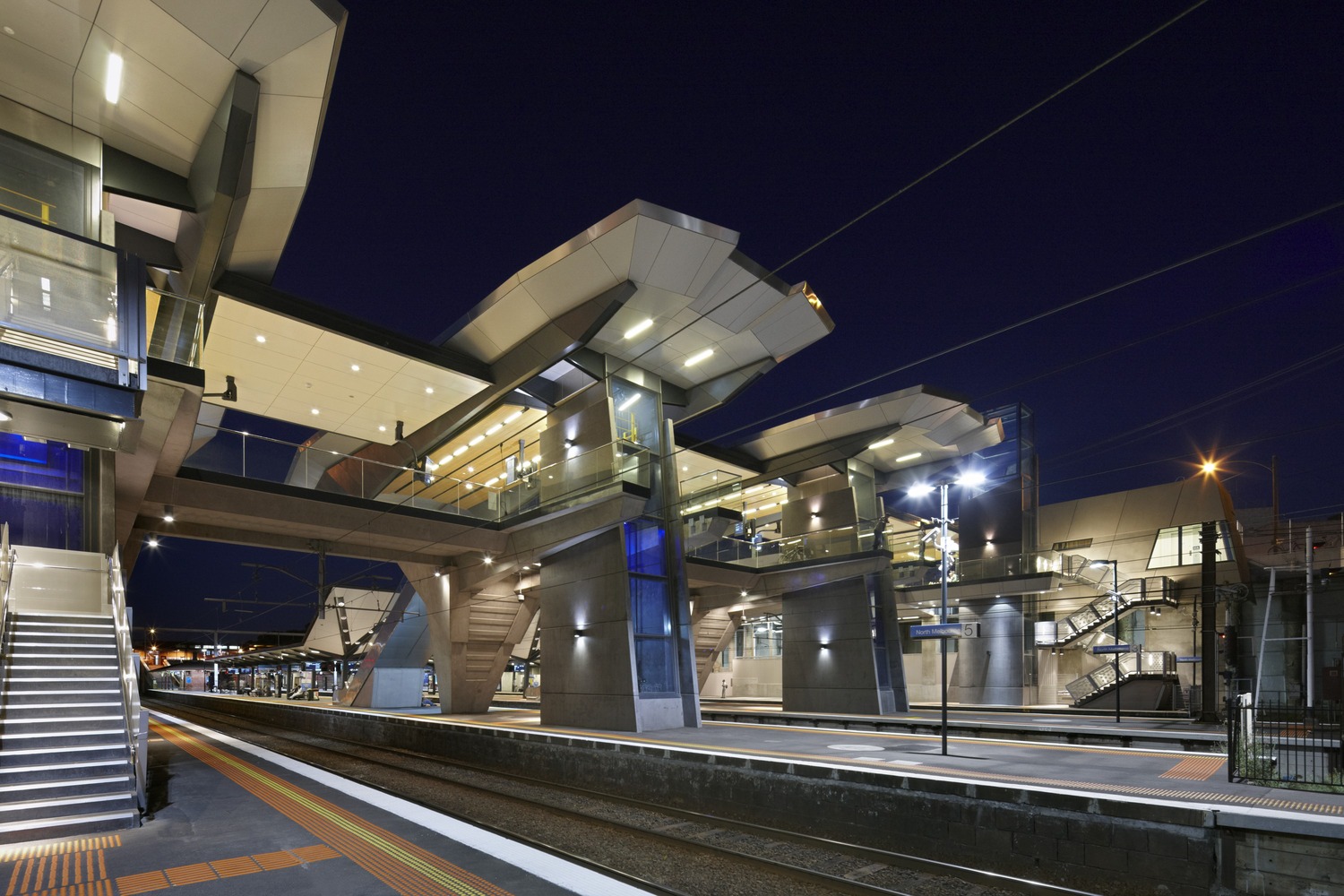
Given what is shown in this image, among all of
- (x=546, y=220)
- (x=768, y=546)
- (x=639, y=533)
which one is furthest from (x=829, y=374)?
(x=639, y=533)

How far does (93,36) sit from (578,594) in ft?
54.2

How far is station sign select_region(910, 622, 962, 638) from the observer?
49.5 ft

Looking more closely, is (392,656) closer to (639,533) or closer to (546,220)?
(639,533)

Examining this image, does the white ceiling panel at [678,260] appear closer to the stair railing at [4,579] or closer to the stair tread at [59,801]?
the stair railing at [4,579]

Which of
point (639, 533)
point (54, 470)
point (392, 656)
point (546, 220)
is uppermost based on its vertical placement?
point (546, 220)

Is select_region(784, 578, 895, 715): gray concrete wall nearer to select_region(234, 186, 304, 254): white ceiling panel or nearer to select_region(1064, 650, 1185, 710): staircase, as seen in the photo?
select_region(1064, 650, 1185, 710): staircase

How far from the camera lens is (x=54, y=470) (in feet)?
57.9

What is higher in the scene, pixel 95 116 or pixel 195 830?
pixel 95 116

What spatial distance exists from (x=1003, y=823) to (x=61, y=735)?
41.7 feet

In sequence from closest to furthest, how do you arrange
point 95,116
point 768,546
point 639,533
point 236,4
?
point 236,4 < point 95,116 < point 639,533 < point 768,546

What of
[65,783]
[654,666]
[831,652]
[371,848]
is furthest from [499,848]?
[831,652]

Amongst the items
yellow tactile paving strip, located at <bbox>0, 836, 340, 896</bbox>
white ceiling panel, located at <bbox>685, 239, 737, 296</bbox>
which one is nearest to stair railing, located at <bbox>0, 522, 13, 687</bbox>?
yellow tactile paving strip, located at <bbox>0, 836, 340, 896</bbox>

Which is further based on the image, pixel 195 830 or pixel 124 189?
pixel 124 189

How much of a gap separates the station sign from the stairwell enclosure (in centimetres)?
1288
